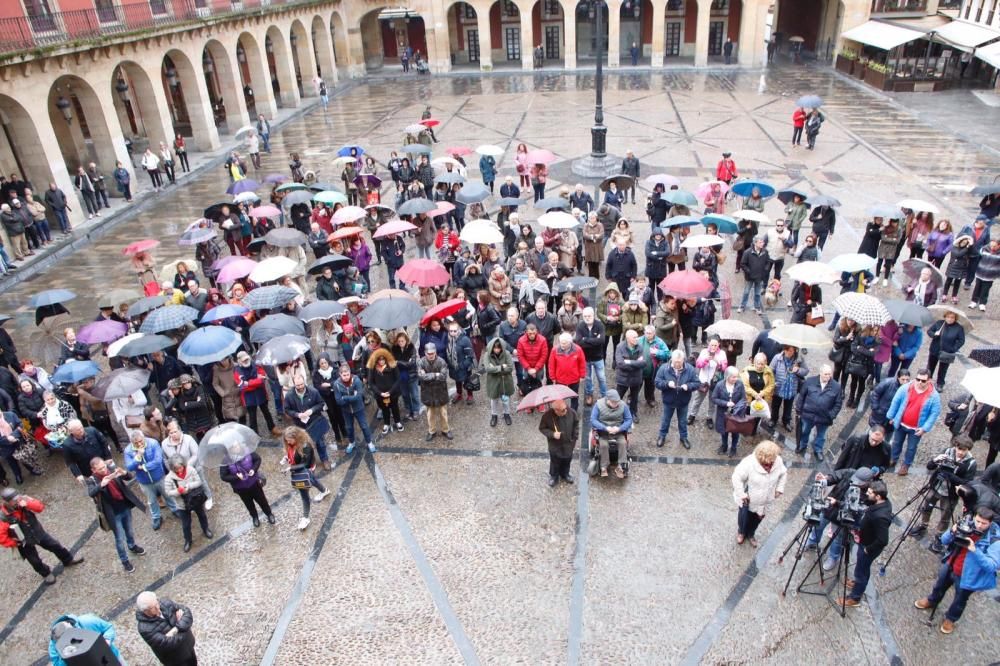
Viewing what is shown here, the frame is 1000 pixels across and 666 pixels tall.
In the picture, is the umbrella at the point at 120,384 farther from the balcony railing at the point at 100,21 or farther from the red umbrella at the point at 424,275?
the balcony railing at the point at 100,21

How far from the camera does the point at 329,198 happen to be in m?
15.1

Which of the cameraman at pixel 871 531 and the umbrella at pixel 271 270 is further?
the umbrella at pixel 271 270

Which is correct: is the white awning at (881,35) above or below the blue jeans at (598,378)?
above

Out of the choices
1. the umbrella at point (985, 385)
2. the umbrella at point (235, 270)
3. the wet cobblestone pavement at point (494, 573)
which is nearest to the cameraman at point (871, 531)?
the wet cobblestone pavement at point (494, 573)

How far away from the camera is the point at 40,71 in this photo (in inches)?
744

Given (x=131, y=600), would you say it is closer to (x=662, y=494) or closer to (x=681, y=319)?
(x=662, y=494)

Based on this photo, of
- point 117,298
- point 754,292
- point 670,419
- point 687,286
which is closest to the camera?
point 670,419

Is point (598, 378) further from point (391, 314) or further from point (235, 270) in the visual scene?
point (235, 270)

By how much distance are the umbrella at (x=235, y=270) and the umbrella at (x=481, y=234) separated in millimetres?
3821

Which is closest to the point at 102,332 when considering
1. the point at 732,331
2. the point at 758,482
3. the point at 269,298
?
the point at 269,298

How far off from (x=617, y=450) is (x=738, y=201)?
12027 mm

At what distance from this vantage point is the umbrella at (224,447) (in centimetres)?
754

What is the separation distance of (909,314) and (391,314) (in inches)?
274

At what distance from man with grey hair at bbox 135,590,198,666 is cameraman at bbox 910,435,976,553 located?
7473 millimetres
